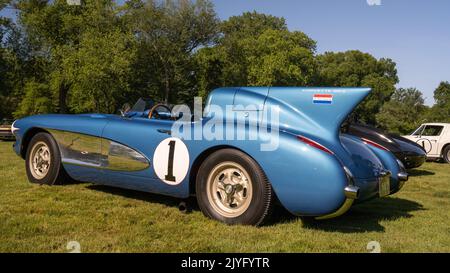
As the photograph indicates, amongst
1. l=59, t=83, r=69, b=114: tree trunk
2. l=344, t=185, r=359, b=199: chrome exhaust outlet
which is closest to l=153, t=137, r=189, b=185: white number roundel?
l=344, t=185, r=359, b=199: chrome exhaust outlet

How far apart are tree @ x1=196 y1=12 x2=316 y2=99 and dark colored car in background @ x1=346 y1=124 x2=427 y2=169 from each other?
113ft

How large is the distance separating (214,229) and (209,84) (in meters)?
42.8

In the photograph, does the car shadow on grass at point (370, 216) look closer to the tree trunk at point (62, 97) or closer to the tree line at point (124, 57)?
the tree line at point (124, 57)

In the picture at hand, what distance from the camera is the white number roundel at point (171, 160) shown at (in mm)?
4572

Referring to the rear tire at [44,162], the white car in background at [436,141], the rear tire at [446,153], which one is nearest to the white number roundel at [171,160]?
the rear tire at [44,162]

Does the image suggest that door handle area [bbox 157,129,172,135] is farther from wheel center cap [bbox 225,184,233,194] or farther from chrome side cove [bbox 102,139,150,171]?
wheel center cap [bbox 225,184,233,194]

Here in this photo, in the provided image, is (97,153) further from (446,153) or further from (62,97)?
(62,97)

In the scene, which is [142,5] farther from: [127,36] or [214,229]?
[214,229]

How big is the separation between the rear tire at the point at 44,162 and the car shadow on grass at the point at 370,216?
3.25 metres

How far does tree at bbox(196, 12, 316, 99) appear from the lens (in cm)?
4503

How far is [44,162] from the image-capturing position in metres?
6.06

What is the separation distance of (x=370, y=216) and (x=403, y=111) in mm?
53102

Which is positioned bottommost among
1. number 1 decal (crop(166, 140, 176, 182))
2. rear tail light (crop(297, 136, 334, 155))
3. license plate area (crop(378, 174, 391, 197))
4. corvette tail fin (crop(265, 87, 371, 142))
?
license plate area (crop(378, 174, 391, 197))
